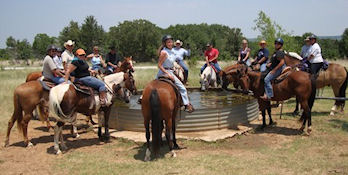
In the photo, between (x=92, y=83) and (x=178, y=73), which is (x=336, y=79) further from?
(x=92, y=83)

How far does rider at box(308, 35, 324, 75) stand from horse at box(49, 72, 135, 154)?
646 cm

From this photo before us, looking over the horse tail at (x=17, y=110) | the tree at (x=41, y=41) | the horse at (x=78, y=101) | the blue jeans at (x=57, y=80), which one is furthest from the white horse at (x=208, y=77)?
the tree at (x=41, y=41)

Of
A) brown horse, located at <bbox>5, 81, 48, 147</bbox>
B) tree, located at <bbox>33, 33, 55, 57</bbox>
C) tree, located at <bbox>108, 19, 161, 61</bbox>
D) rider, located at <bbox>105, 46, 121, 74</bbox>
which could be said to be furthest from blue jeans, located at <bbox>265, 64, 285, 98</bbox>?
tree, located at <bbox>33, 33, 55, 57</bbox>

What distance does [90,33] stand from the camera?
4647 centimetres

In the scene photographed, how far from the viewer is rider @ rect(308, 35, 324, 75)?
1016cm

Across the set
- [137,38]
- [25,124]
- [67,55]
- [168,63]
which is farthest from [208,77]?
[137,38]

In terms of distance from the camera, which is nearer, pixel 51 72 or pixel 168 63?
pixel 168 63

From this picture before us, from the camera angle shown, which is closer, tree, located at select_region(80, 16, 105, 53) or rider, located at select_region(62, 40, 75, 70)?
rider, located at select_region(62, 40, 75, 70)

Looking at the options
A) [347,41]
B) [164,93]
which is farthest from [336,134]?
[347,41]

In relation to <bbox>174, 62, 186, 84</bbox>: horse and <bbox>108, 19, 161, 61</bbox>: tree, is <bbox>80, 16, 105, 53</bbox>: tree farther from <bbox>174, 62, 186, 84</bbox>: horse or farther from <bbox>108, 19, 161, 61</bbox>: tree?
<bbox>174, 62, 186, 84</bbox>: horse

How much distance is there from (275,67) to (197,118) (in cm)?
279

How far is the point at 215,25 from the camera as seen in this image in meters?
147

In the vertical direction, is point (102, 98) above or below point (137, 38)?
below

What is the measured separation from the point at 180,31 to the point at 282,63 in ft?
311
